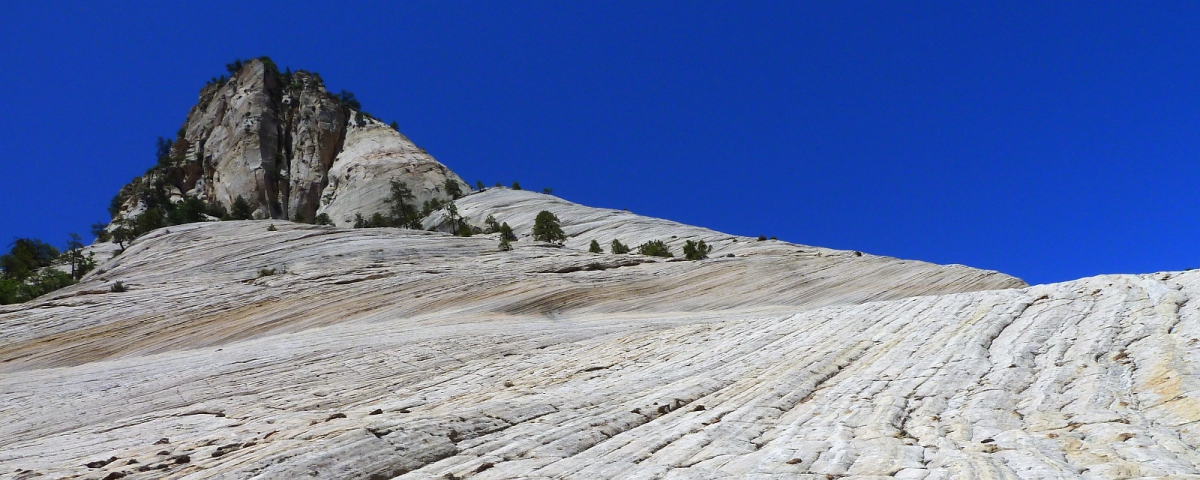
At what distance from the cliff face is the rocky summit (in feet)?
130

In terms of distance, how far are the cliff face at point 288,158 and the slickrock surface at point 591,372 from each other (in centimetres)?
4535

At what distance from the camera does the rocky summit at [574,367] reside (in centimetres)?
880

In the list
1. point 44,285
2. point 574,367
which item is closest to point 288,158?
point 44,285

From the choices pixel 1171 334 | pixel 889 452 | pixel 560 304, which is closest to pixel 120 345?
pixel 560 304

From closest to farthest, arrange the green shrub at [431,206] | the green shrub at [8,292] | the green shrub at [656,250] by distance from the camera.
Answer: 1. the green shrub at [8,292]
2. the green shrub at [656,250]
3. the green shrub at [431,206]

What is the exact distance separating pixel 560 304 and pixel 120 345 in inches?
577

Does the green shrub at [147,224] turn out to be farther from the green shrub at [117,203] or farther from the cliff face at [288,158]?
the green shrub at [117,203]

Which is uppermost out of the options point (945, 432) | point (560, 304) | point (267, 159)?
point (267, 159)

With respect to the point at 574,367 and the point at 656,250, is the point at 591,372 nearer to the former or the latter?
the point at 574,367

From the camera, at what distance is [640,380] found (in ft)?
46.6

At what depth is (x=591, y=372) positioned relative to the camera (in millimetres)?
15711

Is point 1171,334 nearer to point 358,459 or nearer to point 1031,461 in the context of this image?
point 1031,461

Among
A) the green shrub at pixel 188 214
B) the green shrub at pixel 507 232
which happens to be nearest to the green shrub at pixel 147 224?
the green shrub at pixel 188 214

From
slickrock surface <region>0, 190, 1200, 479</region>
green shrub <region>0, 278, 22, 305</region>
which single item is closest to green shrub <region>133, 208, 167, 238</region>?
green shrub <region>0, 278, 22, 305</region>
